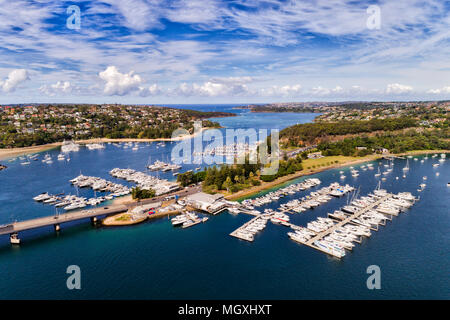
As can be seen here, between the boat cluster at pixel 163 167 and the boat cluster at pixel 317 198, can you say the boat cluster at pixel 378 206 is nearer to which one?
the boat cluster at pixel 317 198

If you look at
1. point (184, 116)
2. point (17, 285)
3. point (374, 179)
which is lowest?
point (17, 285)

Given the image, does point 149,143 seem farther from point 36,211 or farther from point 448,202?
point 448,202

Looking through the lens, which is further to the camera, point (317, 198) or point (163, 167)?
point (163, 167)

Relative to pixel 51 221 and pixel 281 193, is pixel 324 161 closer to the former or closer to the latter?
pixel 281 193

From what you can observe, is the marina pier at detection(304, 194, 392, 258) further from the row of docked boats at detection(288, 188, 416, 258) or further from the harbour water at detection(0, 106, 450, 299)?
the harbour water at detection(0, 106, 450, 299)

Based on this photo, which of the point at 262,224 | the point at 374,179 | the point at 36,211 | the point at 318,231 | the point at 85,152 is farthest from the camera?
the point at 85,152

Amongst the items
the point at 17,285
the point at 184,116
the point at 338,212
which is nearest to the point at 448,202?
the point at 338,212

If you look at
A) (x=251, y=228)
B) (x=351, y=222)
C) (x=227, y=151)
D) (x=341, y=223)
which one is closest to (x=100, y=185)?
(x=251, y=228)
